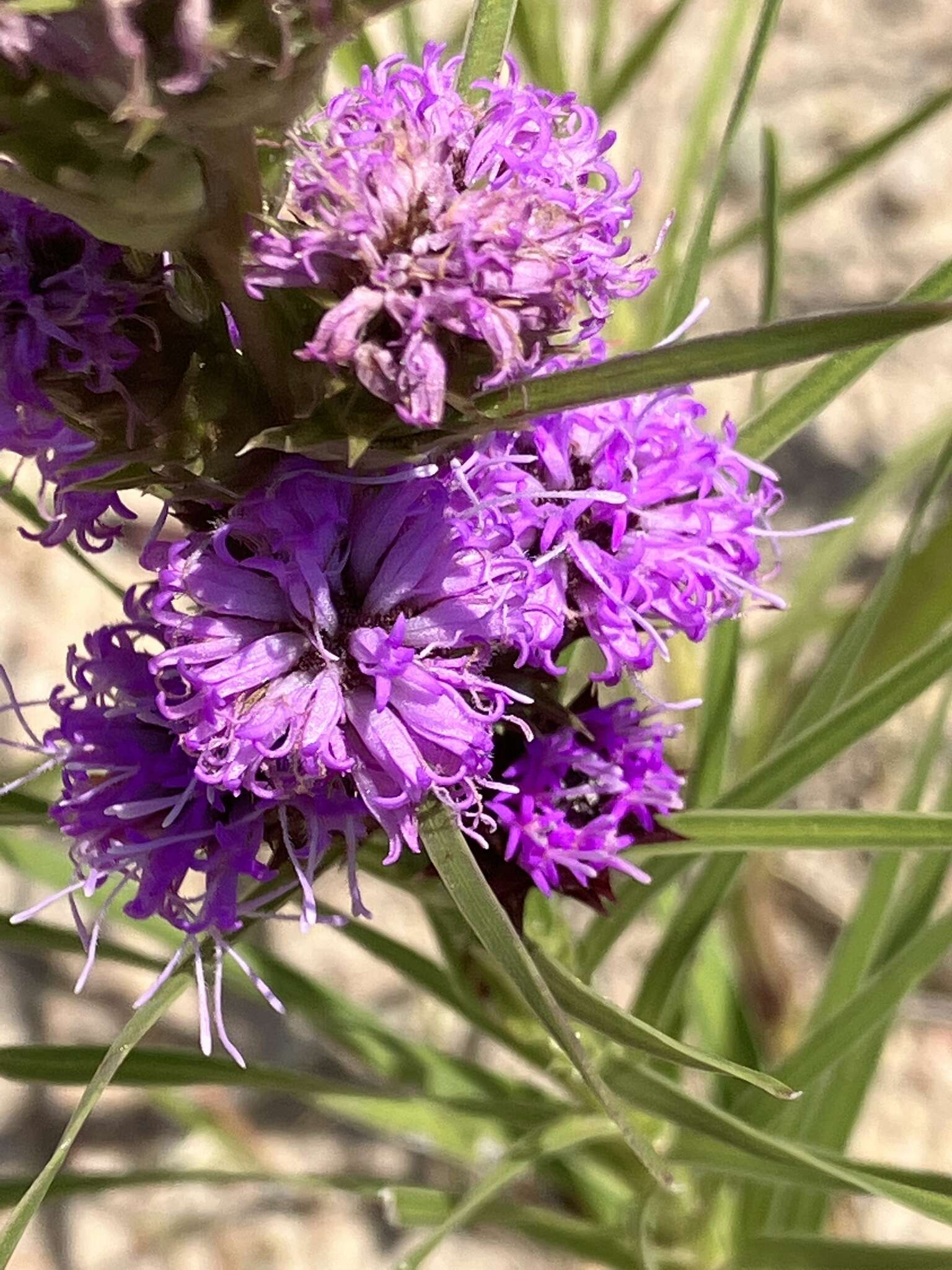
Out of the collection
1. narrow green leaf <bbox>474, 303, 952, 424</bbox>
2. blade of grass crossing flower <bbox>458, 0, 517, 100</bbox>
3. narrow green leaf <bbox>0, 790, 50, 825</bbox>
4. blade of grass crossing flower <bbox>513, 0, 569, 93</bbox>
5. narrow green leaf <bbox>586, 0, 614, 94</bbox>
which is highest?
narrow green leaf <bbox>586, 0, 614, 94</bbox>

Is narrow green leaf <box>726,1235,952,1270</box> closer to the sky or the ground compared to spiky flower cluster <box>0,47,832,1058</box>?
closer to the ground

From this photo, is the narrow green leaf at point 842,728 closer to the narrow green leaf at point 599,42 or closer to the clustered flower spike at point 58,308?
the clustered flower spike at point 58,308

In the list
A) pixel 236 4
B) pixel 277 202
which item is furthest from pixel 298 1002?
pixel 236 4

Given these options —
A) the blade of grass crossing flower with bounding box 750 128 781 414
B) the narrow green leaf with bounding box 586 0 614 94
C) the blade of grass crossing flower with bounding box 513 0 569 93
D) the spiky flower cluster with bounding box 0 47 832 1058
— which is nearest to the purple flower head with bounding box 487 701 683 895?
the spiky flower cluster with bounding box 0 47 832 1058

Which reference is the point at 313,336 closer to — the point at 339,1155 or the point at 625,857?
the point at 625,857

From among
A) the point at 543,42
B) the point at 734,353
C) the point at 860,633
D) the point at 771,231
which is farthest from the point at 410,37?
the point at 734,353

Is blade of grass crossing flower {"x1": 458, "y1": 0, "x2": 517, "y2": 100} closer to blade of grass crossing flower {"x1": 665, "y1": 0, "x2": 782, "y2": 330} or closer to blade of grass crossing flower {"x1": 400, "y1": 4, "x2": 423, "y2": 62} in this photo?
blade of grass crossing flower {"x1": 665, "y1": 0, "x2": 782, "y2": 330}

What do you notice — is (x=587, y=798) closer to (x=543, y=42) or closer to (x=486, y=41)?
(x=486, y=41)
